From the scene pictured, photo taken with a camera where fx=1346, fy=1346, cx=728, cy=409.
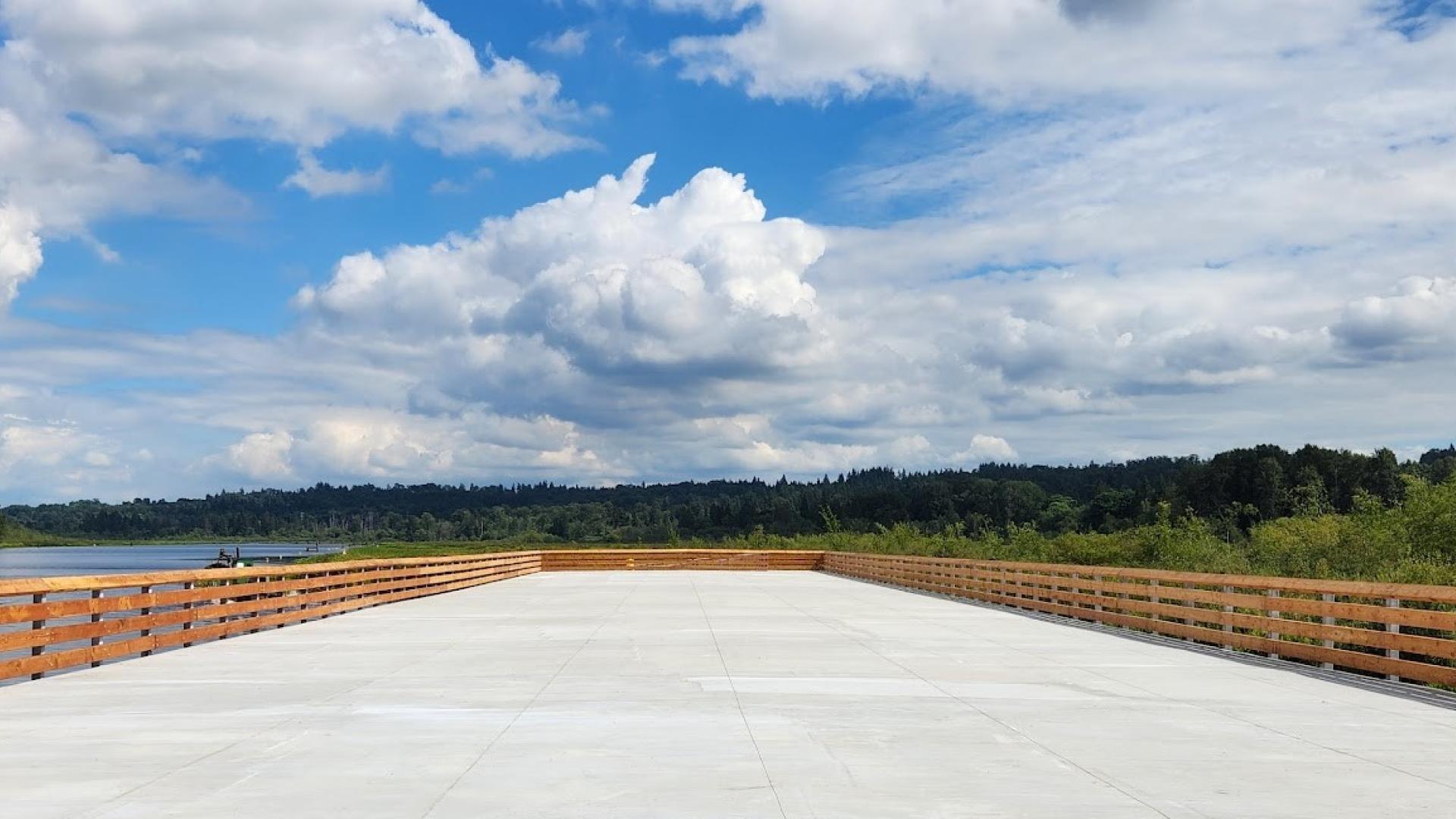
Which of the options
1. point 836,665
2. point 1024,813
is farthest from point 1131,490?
point 1024,813

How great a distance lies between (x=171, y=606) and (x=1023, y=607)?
17614mm

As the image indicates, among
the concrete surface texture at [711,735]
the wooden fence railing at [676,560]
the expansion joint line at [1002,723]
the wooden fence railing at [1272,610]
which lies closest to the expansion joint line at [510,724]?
the concrete surface texture at [711,735]

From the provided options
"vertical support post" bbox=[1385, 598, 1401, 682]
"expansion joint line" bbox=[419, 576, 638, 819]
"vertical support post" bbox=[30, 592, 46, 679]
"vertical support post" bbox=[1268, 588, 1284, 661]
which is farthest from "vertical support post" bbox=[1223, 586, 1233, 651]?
"vertical support post" bbox=[30, 592, 46, 679]

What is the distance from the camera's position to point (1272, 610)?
17.2 m

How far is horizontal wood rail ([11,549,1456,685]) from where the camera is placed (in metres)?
14.4

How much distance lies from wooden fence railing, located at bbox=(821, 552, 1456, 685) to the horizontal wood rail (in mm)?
26

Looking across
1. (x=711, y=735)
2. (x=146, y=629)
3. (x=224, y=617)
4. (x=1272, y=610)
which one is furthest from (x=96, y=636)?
(x=1272, y=610)

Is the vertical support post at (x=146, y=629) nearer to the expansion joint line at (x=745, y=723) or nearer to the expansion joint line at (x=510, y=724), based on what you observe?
the expansion joint line at (x=510, y=724)

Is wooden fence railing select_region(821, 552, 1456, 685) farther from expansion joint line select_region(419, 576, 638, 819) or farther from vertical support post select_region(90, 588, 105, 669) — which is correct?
vertical support post select_region(90, 588, 105, 669)

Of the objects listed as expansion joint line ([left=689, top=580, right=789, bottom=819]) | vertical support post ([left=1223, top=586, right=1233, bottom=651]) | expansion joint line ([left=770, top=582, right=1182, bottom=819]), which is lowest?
expansion joint line ([left=770, top=582, right=1182, bottom=819])

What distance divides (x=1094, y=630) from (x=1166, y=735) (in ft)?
43.0

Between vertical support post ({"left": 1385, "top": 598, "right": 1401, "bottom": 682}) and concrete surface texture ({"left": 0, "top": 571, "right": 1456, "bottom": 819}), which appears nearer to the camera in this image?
concrete surface texture ({"left": 0, "top": 571, "right": 1456, "bottom": 819})

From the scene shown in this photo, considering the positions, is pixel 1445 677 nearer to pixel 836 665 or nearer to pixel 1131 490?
pixel 836 665

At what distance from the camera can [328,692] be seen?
42.7ft
